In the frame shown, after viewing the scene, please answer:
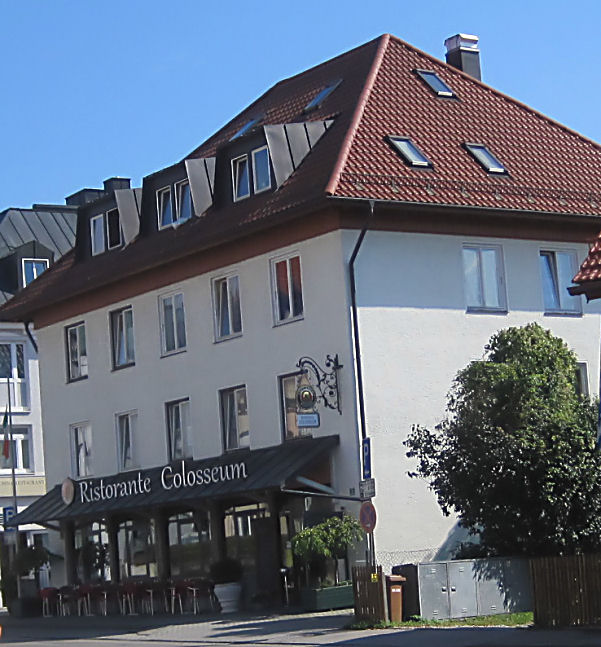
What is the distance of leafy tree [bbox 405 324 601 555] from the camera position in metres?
27.3

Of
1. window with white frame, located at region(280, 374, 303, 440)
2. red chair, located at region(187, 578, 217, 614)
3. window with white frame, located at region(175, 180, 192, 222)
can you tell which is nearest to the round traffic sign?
window with white frame, located at region(280, 374, 303, 440)

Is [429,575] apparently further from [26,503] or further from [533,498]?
[26,503]

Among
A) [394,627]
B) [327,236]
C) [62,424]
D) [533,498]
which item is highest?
[327,236]

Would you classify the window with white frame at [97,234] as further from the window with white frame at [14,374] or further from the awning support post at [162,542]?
the window with white frame at [14,374]

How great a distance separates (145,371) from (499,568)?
13932 mm

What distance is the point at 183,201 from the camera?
3769cm

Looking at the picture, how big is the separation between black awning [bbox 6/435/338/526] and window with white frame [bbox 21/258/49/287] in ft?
68.9

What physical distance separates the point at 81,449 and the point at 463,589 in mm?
17640

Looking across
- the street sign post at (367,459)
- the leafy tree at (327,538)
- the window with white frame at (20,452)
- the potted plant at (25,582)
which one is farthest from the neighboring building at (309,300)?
the window with white frame at (20,452)

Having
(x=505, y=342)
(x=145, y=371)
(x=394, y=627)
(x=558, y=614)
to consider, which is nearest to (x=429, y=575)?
(x=394, y=627)

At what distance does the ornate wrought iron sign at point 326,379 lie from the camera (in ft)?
105

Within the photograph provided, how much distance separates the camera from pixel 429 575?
2667cm

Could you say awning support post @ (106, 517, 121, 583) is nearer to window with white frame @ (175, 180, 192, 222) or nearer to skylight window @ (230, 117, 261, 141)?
window with white frame @ (175, 180, 192, 222)

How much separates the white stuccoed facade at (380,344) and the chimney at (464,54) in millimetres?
8557
